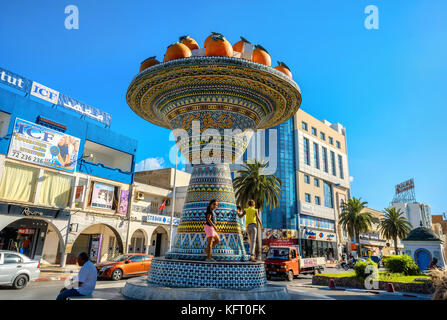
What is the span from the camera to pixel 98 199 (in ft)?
98.3

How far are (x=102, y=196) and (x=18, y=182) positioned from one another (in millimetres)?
7727

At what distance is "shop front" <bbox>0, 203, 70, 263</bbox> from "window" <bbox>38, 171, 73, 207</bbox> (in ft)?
2.72

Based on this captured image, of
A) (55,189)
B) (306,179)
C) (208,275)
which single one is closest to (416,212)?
(306,179)

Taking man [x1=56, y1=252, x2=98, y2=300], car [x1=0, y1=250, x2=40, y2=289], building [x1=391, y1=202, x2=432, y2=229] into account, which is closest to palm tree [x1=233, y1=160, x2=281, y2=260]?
car [x1=0, y1=250, x2=40, y2=289]

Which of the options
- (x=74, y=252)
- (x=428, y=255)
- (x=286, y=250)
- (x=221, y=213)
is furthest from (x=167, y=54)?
(x=74, y=252)

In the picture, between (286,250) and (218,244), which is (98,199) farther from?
(218,244)

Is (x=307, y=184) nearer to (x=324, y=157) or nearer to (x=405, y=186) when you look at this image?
(x=324, y=157)

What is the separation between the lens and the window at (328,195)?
63000 mm

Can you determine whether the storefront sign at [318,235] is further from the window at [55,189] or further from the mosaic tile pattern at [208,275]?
the mosaic tile pattern at [208,275]

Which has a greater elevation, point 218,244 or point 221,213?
point 221,213

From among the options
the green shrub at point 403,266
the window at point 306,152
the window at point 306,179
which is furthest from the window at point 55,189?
the window at point 306,152

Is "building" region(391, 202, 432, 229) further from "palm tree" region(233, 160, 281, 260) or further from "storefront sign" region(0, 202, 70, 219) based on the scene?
"storefront sign" region(0, 202, 70, 219)
